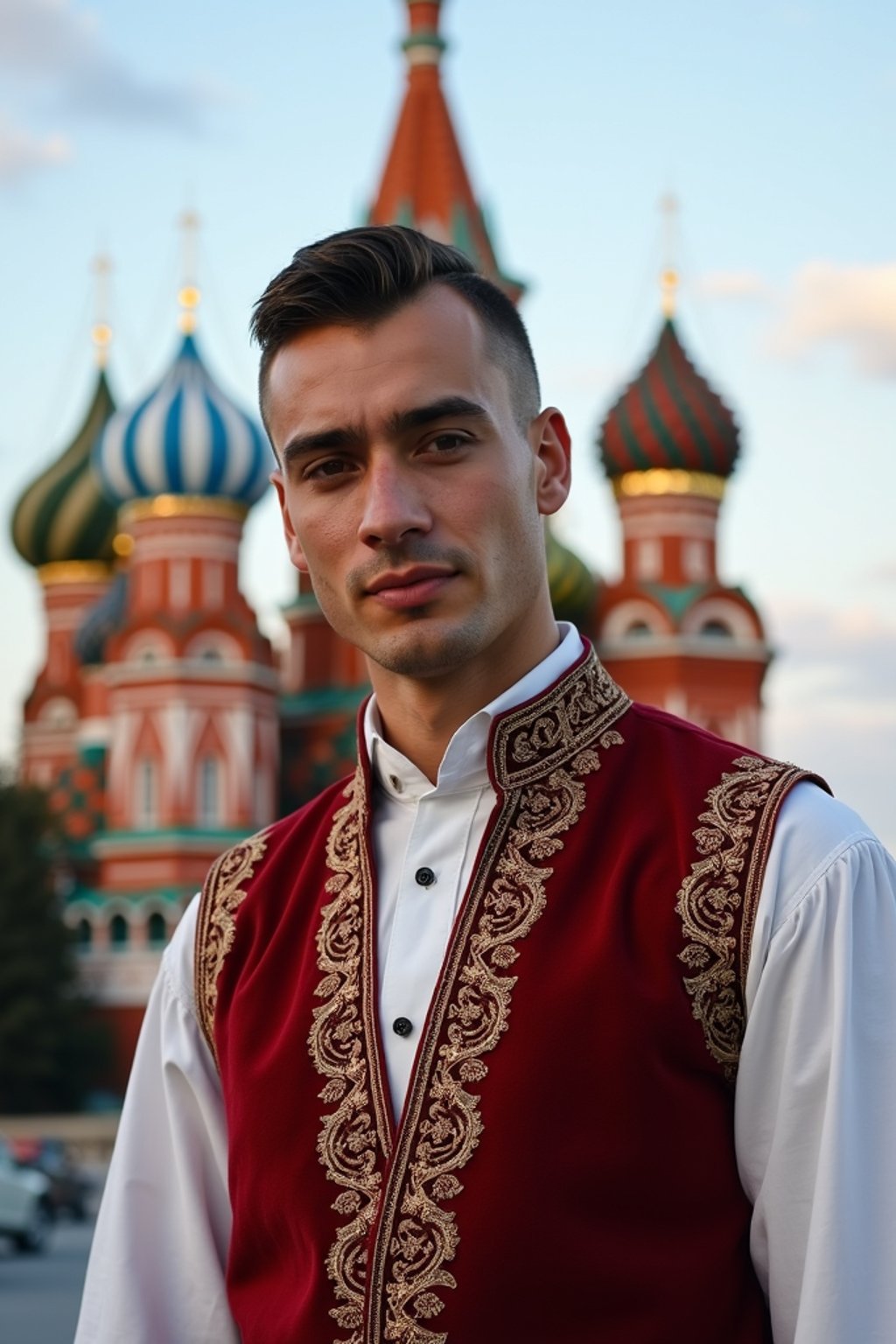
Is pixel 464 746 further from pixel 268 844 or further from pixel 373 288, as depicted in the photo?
pixel 373 288

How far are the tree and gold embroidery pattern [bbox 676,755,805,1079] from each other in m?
28.8

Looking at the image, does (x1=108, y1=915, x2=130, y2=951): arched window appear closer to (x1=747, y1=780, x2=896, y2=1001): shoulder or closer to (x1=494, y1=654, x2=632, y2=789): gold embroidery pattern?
(x1=494, y1=654, x2=632, y2=789): gold embroidery pattern

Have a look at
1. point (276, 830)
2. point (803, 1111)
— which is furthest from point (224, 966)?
point (803, 1111)

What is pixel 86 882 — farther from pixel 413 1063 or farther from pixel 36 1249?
pixel 413 1063

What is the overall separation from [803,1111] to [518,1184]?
239 millimetres

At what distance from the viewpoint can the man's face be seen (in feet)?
7.20

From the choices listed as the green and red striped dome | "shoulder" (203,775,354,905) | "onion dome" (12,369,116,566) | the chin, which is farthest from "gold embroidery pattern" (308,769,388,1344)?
"onion dome" (12,369,116,566)

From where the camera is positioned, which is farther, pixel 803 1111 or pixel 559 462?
pixel 559 462

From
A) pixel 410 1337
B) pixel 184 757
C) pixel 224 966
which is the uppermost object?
pixel 184 757

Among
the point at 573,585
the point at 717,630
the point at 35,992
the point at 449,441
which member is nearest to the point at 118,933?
the point at 35,992

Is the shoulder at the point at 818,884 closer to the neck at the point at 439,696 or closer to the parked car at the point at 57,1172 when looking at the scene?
the neck at the point at 439,696

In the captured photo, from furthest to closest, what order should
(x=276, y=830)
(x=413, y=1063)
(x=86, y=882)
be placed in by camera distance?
1. (x=86, y=882)
2. (x=276, y=830)
3. (x=413, y=1063)

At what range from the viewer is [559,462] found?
94.0 inches

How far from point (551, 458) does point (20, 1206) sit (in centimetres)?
1366
